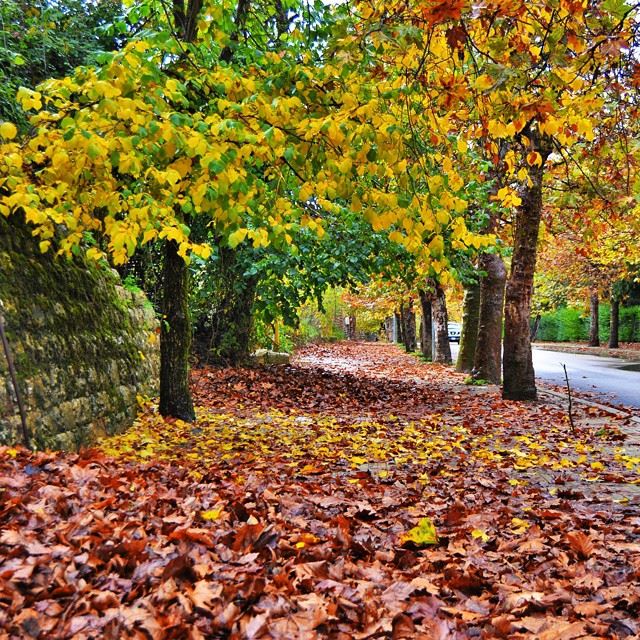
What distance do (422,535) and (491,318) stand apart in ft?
31.3

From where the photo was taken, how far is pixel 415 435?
7.04m

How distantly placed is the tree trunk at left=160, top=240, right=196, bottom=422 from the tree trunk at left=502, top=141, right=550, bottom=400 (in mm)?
5262

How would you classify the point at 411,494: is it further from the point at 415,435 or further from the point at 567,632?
the point at 415,435

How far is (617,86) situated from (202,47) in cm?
373

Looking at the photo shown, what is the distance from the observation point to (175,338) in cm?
717

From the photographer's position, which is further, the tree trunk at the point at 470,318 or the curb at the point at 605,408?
the tree trunk at the point at 470,318

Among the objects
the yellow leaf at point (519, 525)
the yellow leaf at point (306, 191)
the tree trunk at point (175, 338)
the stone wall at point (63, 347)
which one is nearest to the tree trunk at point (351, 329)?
the tree trunk at point (175, 338)

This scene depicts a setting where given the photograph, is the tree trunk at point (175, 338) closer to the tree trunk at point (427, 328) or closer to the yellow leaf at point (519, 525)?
the yellow leaf at point (519, 525)

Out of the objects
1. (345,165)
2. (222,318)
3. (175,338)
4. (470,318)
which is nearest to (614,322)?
(470,318)

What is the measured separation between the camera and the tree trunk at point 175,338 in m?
7.09

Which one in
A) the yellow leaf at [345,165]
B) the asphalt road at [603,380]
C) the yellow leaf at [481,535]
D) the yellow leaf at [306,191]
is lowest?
the asphalt road at [603,380]

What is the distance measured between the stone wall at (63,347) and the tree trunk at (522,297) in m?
5.95

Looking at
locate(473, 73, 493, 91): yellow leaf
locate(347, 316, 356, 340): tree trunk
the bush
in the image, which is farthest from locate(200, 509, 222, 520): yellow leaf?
locate(347, 316, 356, 340): tree trunk

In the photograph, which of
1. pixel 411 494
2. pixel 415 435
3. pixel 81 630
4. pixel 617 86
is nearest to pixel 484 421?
pixel 415 435
